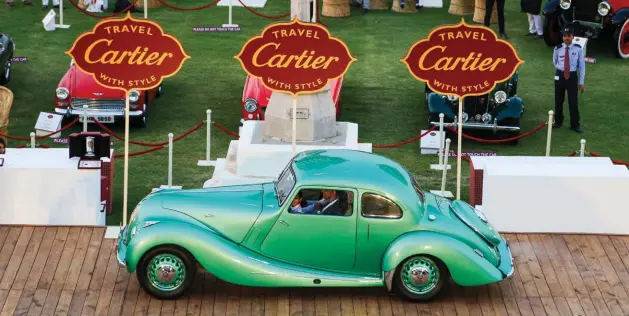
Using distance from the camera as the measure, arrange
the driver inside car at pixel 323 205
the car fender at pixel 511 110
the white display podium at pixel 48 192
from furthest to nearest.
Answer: the car fender at pixel 511 110, the white display podium at pixel 48 192, the driver inside car at pixel 323 205

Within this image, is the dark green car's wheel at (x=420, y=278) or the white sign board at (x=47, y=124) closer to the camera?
the dark green car's wheel at (x=420, y=278)

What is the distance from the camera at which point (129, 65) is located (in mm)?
14352

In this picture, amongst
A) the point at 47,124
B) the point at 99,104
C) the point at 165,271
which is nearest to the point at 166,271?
the point at 165,271

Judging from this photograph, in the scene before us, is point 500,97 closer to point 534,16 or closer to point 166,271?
point 534,16

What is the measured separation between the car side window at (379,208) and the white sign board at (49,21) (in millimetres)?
14270

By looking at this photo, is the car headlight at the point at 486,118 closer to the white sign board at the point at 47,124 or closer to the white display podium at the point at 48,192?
the white sign board at the point at 47,124

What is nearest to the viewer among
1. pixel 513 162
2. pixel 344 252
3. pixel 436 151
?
pixel 344 252

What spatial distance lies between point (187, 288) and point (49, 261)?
1695 millimetres

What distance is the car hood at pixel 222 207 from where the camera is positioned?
13.0 meters

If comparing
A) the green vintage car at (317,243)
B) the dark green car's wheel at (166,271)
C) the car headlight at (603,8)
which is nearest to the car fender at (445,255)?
the green vintage car at (317,243)

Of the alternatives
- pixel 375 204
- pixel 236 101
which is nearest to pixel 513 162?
pixel 375 204

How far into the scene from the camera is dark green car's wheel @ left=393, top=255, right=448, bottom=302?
1289 centimetres

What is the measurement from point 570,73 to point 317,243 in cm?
864

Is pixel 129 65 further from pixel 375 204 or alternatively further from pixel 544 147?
pixel 544 147
